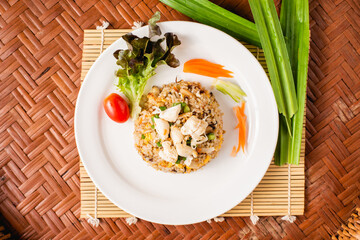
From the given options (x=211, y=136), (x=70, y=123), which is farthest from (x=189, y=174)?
(x=70, y=123)

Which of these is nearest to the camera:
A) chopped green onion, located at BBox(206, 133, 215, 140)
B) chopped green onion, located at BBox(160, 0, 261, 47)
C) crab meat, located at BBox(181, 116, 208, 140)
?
crab meat, located at BBox(181, 116, 208, 140)

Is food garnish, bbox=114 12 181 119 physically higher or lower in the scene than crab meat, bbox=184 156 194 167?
higher

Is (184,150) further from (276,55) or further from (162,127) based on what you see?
(276,55)

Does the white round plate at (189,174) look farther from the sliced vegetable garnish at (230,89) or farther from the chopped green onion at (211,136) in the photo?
the chopped green onion at (211,136)

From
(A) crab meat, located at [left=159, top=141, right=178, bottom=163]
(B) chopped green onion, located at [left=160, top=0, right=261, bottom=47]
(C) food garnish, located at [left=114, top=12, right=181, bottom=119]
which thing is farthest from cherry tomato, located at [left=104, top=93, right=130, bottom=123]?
(B) chopped green onion, located at [left=160, top=0, right=261, bottom=47]

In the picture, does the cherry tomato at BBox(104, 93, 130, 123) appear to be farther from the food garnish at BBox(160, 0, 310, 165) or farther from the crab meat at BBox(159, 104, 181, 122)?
the food garnish at BBox(160, 0, 310, 165)

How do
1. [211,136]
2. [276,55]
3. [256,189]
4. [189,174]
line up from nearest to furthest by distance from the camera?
1. [211,136]
2. [276,55]
3. [189,174]
4. [256,189]

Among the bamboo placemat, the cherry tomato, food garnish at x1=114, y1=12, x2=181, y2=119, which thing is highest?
food garnish at x1=114, y1=12, x2=181, y2=119
